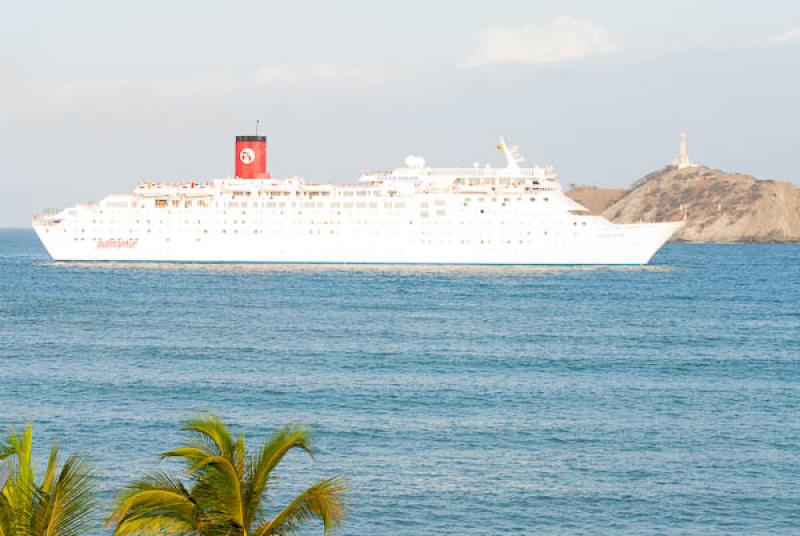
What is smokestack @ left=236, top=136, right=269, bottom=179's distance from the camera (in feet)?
285

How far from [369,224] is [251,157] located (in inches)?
483

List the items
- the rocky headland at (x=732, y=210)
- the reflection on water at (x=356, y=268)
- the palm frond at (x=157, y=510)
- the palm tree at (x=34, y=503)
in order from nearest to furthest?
the palm tree at (x=34, y=503) → the palm frond at (x=157, y=510) → the reflection on water at (x=356, y=268) → the rocky headland at (x=732, y=210)

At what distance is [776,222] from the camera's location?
606 ft

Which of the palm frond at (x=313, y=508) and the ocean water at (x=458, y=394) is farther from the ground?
the palm frond at (x=313, y=508)

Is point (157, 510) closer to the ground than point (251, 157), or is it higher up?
closer to the ground

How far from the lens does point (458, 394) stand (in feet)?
98.1

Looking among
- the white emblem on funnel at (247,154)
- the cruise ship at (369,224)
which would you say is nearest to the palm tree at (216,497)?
the cruise ship at (369,224)

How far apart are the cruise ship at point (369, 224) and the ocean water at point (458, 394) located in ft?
59.2

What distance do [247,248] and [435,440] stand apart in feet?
189

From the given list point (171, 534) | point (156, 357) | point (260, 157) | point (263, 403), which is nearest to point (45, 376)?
point (156, 357)

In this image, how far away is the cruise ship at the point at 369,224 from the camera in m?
78.4

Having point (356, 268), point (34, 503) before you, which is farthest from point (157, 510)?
point (356, 268)

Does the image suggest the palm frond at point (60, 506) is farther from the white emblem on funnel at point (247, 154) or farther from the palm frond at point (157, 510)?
the white emblem on funnel at point (247, 154)

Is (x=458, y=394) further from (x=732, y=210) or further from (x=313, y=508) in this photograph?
(x=732, y=210)
